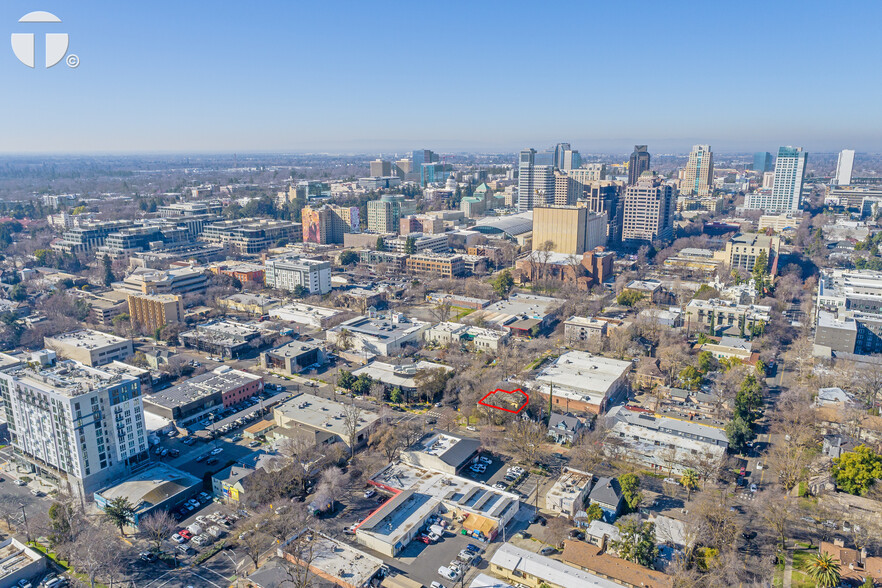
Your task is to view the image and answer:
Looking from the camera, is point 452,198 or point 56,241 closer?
point 56,241

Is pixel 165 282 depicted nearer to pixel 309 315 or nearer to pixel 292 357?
pixel 309 315

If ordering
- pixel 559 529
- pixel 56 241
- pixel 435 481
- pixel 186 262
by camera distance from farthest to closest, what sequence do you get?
pixel 56 241
pixel 186 262
pixel 435 481
pixel 559 529

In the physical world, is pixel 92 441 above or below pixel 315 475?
above

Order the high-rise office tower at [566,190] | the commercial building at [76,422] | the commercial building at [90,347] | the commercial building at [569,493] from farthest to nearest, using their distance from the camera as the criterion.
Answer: the high-rise office tower at [566,190], the commercial building at [90,347], the commercial building at [76,422], the commercial building at [569,493]

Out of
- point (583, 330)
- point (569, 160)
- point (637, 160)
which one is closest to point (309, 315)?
point (583, 330)

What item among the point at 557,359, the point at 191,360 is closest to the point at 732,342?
the point at 557,359

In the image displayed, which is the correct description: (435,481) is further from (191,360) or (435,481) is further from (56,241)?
(56,241)

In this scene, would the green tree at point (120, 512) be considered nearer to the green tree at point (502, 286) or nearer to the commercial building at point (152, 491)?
the commercial building at point (152, 491)

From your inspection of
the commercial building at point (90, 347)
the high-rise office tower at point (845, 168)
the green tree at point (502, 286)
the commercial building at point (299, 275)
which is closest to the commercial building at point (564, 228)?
the green tree at point (502, 286)
